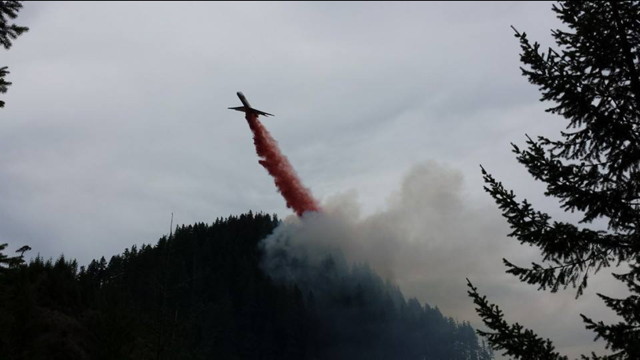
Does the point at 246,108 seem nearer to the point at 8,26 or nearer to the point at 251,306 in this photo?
the point at 8,26

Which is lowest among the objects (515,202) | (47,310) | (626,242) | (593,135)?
(626,242)

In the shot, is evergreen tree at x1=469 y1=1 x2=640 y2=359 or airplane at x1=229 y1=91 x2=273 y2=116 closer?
evergreen tree at x1=469 y1=1 x2=640 y2=359

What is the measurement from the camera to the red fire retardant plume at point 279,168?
2886 inches

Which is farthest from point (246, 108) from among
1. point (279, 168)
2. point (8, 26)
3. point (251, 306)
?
point (251, 306)

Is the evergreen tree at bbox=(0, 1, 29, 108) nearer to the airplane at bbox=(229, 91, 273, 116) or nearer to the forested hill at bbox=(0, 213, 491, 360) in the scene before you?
the forested hill at bbox=(0, 213, 491, 360)

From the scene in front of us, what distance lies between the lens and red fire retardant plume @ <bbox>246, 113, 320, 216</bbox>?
7331 cm

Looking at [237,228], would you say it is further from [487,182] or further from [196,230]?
[487,182]

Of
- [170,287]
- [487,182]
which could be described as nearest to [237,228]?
[170,287]

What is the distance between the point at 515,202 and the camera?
10180 millimetres

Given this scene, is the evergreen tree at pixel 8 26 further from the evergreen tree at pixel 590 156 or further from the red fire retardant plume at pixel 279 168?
the red fire retardant plume at pixel 279 168

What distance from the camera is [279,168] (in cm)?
8181

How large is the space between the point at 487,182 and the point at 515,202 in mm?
715

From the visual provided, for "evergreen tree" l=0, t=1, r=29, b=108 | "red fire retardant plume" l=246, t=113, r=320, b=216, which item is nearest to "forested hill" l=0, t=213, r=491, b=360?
"red fire retardant plume" l=246, t=113, r=320, b=216

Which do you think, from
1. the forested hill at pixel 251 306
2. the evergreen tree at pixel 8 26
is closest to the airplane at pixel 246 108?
the forested hill at pixel 251 306
